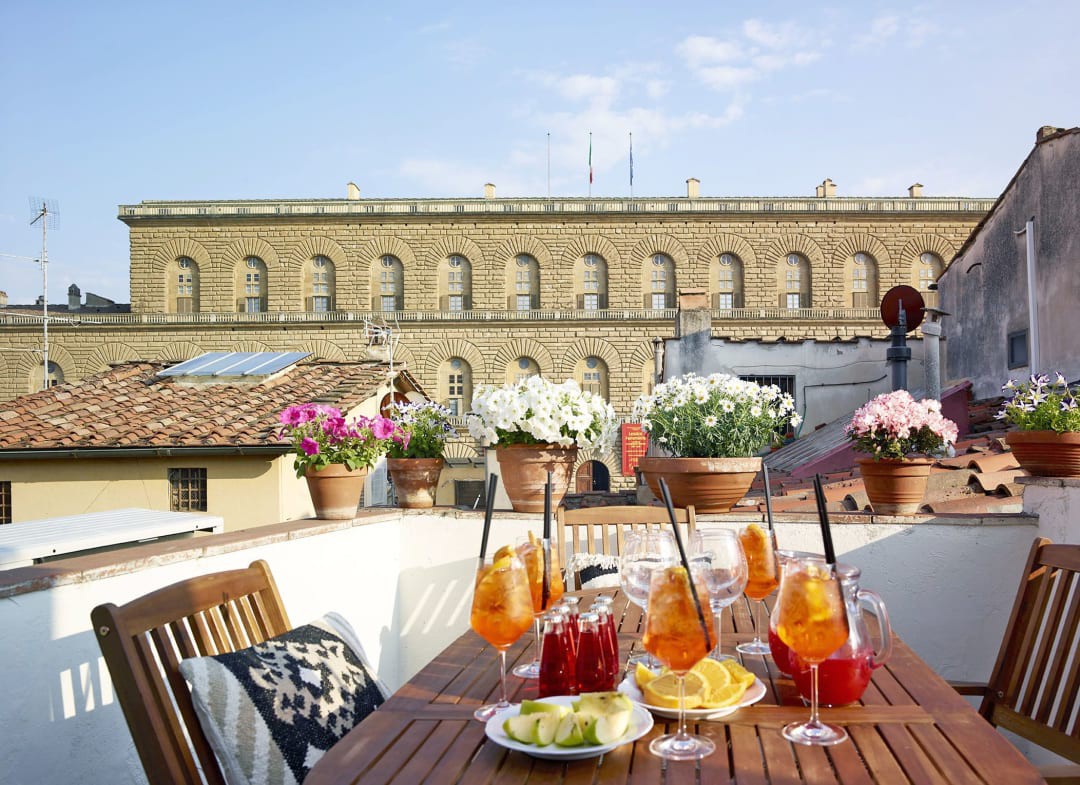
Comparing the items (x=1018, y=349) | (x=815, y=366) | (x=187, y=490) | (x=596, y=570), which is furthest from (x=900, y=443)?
(x=187, y=490)

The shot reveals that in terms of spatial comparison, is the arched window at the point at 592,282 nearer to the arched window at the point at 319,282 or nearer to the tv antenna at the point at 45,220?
the arched window at the point at 319,282

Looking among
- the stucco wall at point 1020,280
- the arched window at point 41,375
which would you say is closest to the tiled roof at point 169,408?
the stucco wall at point 1020,280

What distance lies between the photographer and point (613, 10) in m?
4.89

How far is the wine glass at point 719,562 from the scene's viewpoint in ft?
4.68

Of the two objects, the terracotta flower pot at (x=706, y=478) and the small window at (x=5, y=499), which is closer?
the terracotta flower pot at (x=706, y=478)

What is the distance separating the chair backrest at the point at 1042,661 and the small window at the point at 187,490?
10393 millimetres

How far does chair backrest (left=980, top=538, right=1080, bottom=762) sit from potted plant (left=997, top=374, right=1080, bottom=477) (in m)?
1.02

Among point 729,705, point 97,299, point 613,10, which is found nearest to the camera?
point 729,705

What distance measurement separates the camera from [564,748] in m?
1.16

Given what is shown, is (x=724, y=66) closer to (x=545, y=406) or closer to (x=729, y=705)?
(x=545, y=406)

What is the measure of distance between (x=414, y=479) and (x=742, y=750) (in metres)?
2.49

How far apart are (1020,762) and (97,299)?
36.9 meters

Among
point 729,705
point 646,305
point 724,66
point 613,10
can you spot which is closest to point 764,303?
point 646,305

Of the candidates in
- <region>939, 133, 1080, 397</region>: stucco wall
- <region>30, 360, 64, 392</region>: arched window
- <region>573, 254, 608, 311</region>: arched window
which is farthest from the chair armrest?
<region>30, 360, 64, 392</region>: arched window
